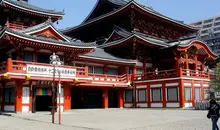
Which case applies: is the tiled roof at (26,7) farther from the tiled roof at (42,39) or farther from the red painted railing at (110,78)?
the red painted railing at (110,78)

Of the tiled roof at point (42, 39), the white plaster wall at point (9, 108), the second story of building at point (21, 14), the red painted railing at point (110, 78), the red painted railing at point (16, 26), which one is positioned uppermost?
the second story of building at point (21, 14)

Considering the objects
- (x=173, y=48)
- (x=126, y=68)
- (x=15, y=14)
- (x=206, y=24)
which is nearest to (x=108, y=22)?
(x=126, y=68)

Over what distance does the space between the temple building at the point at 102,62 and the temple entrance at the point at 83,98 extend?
0.14 m

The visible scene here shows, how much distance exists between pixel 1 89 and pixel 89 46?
11.5 metres

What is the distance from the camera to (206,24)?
160750 millimetres

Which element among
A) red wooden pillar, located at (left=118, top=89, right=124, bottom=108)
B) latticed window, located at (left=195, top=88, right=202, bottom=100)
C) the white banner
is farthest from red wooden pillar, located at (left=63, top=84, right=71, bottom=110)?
latticed window, located at (left=195, top=88, right=202, bottom=100)

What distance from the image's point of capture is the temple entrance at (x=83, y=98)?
3816 cm

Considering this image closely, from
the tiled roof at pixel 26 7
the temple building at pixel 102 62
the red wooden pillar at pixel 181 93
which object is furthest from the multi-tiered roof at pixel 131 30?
the tiled roof at pixel 26 7

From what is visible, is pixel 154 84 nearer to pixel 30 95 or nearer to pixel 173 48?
pixel 173 48

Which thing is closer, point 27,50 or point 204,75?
point 27,50

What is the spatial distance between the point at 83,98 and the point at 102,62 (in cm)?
581

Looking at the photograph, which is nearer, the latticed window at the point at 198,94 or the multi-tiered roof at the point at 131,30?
the latticed window at the point at 198,94

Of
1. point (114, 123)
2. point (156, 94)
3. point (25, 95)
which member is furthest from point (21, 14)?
point (114, 123)

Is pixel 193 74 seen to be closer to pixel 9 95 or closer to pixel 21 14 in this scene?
pixel 9 95
